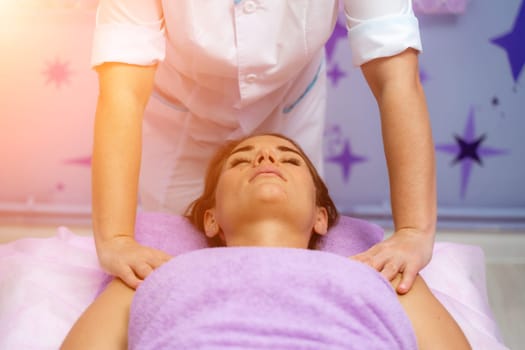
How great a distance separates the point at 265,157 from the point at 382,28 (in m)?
0.36

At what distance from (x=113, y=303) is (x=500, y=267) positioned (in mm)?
1515

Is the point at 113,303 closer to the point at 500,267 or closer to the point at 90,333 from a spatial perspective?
the point at 90,333

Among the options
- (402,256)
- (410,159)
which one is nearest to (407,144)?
(410,159)

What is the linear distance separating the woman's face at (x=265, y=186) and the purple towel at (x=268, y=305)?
0.16 meters

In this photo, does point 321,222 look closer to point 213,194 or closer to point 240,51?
point 213,194

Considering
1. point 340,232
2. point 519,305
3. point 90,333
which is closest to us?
point 90,333

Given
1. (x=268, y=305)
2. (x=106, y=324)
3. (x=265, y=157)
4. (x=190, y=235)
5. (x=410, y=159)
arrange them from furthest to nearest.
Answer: (x=190, y=235), (x=265, y=157), (x=410, y=159), (x=106, y=324), (x=268, y=305)

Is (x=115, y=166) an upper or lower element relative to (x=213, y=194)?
upper

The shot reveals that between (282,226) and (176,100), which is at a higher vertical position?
(176,100)

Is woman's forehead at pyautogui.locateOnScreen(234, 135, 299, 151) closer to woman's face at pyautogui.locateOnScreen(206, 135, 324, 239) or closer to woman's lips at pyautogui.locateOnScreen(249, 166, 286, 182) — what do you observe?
woman's face at pyautogui.locateOnScreen(206, 135, 324, 239)

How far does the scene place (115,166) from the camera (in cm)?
127

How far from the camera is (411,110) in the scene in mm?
1302

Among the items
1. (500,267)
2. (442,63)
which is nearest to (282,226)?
(442,63)

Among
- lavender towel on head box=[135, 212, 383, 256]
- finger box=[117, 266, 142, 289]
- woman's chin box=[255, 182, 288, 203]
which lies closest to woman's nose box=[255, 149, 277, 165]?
woman's chin box=[255, 182, 288, 203]
